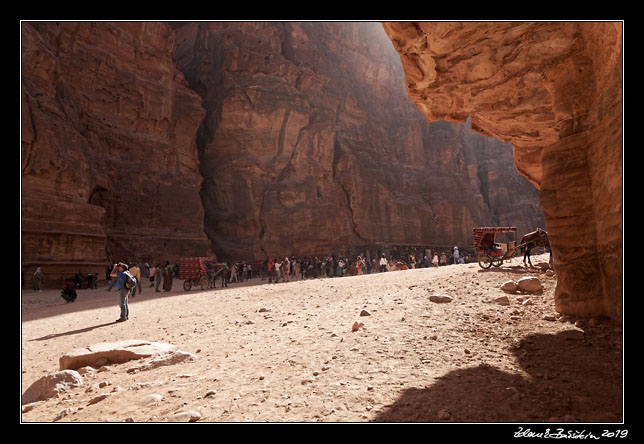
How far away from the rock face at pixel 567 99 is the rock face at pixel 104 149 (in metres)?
22.9

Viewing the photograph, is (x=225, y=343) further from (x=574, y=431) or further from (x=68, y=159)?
(x=68, y=159)

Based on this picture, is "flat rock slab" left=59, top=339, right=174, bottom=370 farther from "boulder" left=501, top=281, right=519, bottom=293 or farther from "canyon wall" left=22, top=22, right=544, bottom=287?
"canyon wall" left=22, top=22, right=544, bottom=287

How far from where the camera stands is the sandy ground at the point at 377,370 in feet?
10.5

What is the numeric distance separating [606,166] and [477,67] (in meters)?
3.36

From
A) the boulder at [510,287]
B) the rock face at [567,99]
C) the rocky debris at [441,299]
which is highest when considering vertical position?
the rock face at [567,99]

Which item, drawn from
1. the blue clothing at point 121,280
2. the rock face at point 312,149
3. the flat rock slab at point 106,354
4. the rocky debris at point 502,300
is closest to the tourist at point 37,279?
the blue clothing at point 121,280

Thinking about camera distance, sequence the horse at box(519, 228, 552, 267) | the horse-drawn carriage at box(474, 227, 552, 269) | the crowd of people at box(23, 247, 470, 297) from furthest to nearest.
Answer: the crowd of people at box(23, 247, 470, 297) < the horse-drawn carriage at box(474, 227, 552, 269) < the horse at box(519, 228, 552, 267)

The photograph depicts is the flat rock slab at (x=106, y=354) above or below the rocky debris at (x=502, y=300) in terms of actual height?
below

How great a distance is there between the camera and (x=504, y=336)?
5.27 m

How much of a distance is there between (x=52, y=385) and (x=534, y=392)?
18.9ft

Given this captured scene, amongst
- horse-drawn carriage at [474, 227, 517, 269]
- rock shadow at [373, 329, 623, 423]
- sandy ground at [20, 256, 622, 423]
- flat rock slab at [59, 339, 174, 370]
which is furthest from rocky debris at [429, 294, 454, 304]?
horse-drawn carriage at [474, 227, 517, 269]

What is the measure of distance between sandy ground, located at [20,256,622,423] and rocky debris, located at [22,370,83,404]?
133 millimetres

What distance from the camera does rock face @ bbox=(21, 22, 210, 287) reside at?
21.5 metres

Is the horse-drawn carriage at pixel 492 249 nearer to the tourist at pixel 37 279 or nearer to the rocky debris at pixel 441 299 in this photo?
the rocky debris at pixel 441 299
